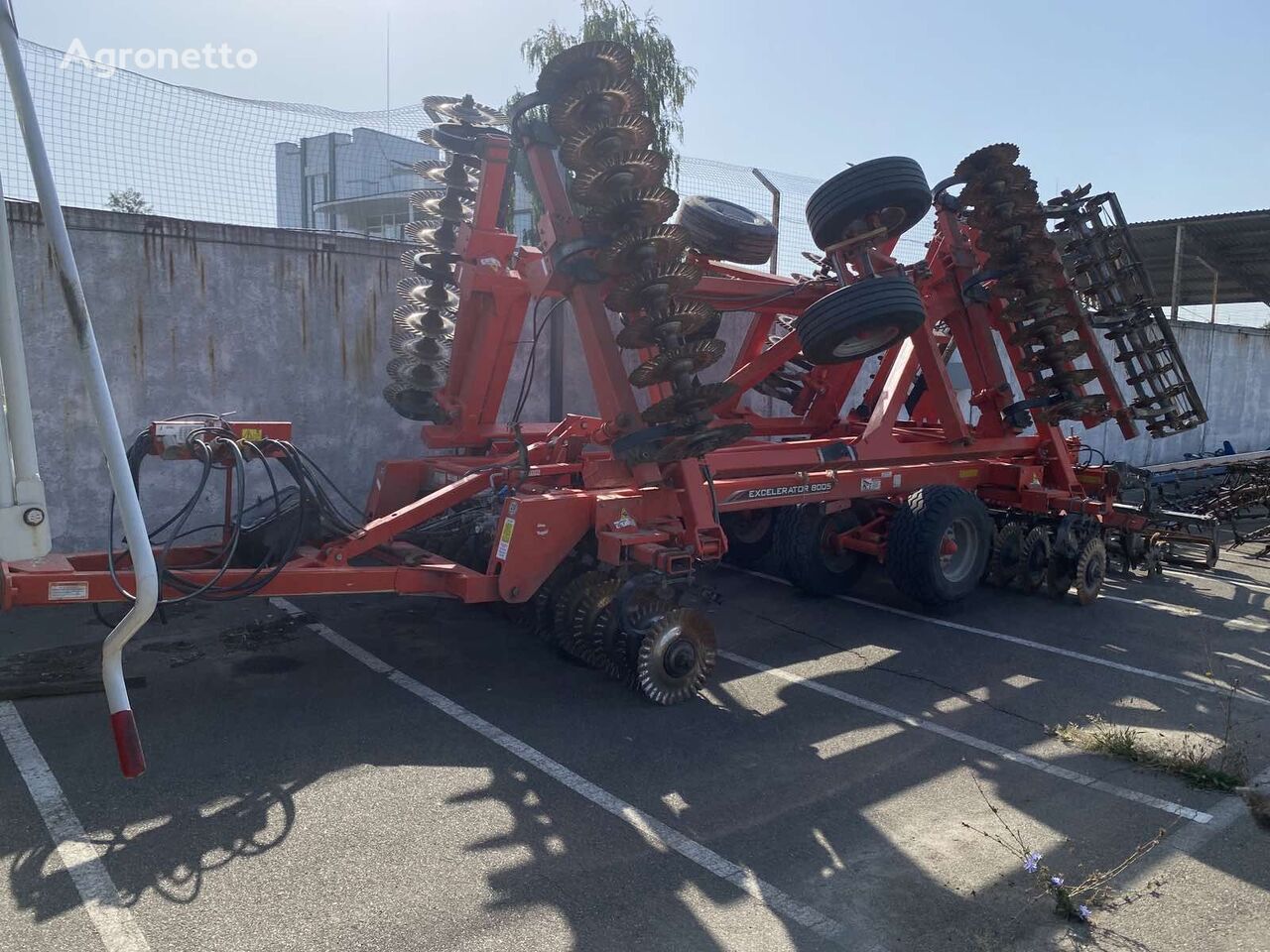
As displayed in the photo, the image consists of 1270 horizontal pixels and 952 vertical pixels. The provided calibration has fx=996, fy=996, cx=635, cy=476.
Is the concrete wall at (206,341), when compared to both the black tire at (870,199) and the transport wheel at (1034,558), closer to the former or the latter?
the black tire at (870,199)

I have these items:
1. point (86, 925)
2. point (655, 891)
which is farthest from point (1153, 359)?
point (86, 925)

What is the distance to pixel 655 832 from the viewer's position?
12.8 ft

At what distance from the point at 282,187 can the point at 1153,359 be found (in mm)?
7542

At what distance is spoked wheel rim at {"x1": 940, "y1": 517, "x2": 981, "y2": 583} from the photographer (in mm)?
7391

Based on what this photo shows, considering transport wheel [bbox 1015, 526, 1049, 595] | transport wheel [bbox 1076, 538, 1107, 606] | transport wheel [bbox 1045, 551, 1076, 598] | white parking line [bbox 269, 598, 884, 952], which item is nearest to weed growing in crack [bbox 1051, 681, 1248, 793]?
white parking line [bbox 269, 598, 884, 952]

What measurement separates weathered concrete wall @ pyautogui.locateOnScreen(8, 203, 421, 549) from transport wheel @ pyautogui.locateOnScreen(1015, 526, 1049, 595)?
512 cm

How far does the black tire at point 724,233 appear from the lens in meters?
7.61

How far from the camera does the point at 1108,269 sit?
833 cm

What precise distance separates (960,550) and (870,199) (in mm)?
2683

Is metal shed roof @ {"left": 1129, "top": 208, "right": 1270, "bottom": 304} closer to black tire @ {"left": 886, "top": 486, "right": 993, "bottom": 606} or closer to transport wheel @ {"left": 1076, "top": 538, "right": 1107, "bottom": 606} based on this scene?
transport wheel @ {"left": 1076, "top": 538, "right": 1107, "bottom": 606}

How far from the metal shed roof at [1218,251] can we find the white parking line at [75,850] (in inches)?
615

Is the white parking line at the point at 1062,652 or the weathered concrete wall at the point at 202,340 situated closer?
the white parking line at the point at 1062,652

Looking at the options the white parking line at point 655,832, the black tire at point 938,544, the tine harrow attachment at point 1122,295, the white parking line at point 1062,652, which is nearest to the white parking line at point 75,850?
the white parking line at point 655,832

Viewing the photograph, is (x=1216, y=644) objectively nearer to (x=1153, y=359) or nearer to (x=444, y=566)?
(x=1153, y=359)
